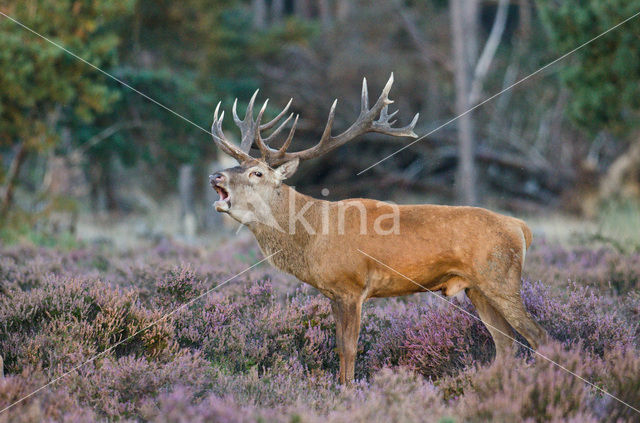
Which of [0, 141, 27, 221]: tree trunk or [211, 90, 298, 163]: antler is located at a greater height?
[211, 90, 298, 163]: antler

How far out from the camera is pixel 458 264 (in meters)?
5.01

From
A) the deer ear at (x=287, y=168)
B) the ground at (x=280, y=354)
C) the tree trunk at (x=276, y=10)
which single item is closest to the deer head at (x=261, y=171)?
the deer ear at (x=287, y=168)

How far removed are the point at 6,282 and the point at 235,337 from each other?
2817mm

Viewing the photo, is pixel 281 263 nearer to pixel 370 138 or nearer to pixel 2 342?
pixel 2 342

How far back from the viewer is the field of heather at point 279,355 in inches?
154

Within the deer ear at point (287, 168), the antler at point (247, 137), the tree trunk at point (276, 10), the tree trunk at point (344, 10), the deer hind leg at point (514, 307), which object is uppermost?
the tree trunk at point (276, 10)

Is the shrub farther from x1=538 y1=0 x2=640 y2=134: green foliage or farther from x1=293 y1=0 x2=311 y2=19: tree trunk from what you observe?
x1=293 y1=0 x2=311 y2=19: tree trunk

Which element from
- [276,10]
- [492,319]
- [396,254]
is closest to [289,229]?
[396,254]

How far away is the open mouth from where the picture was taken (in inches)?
204

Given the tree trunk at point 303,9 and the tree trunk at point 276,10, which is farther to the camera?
the tree trunk at point 303,9

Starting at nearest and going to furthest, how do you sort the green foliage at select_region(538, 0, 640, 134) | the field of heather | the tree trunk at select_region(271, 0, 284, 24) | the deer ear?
the field of heather
the deer ear
the green foliage at select_region(538, 0, 640, 134)
the tree trunk at select_region(271, 0, 284, 24)

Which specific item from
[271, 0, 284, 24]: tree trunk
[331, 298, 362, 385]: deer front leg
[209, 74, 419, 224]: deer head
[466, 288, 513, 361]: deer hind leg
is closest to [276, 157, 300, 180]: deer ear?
[209, 74, 419, 224]: deer head

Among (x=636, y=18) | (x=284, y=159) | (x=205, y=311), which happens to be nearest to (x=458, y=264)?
(x=284, y=159)

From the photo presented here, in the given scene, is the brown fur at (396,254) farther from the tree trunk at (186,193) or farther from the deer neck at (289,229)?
the tree trunk at (186,193)
